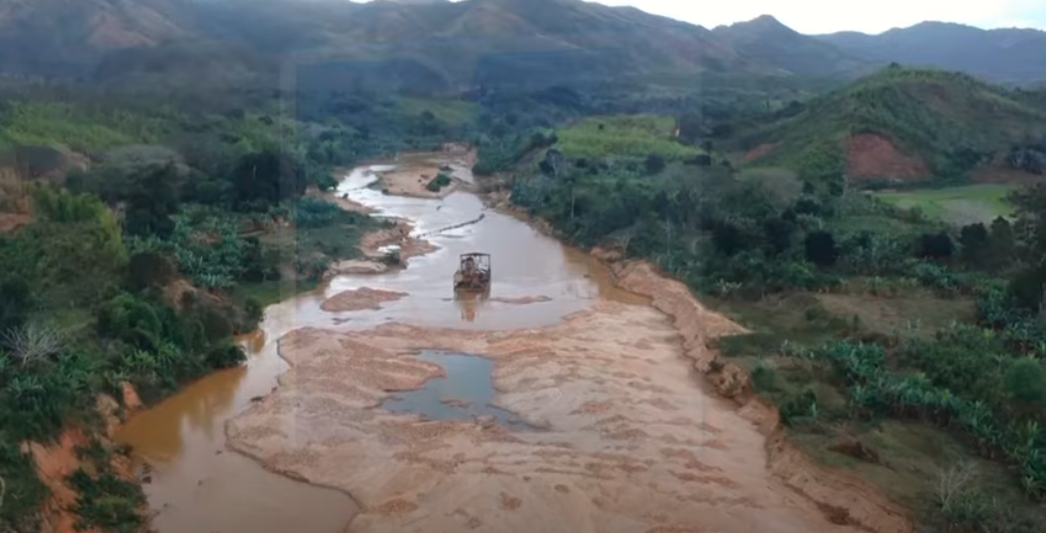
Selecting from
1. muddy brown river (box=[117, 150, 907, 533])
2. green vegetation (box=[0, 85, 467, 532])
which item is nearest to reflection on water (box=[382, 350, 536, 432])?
muddy brown river (box=[117, 150, 907, 533])

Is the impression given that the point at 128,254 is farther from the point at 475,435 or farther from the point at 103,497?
the point at 475,435

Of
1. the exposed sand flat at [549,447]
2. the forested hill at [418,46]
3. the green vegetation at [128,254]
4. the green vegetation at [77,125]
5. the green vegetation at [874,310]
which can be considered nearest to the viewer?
the exposed sand flat at [549,447]

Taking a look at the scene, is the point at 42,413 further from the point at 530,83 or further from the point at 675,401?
the point at 530,83

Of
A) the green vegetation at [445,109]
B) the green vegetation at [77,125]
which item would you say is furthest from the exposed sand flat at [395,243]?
the green vegetation at [445,109]

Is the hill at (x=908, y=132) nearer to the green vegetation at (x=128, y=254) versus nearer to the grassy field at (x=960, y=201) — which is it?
the grassy field at (x=960, y=201)

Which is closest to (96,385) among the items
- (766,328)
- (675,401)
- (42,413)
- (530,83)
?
(42,413)

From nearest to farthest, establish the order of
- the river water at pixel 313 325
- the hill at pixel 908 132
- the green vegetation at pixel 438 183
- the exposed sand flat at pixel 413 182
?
the river water at pixel 313 325
the hill at pixel 908 132
the exposed sand flat at pixel 413 182
the green vegetation at pixel 438 183

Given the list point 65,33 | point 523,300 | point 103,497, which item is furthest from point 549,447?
point 65,33
